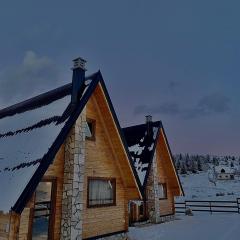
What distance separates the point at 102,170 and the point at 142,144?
8.21m

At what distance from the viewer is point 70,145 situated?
36.8ft

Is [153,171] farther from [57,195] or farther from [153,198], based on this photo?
[57,195]

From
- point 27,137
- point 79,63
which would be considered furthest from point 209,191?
point 27,137

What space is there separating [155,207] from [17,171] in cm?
1247

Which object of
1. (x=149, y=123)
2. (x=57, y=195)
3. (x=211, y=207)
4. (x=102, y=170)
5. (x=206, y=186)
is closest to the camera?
(x=57, y=195)

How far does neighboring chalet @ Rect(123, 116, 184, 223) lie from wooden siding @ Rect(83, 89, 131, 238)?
180 inches

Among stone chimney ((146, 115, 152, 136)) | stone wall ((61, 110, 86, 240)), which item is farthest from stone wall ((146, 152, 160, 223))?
stone wall ((61, 110, 86, 240))

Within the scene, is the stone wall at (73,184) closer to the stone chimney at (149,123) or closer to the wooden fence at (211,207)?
the stone chimney at (149,123)

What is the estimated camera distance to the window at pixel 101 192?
12287 millimetres

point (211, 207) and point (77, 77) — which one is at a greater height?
point (77, 77)

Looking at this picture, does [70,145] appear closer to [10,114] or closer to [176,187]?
[10,114]

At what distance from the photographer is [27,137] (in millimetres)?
10773

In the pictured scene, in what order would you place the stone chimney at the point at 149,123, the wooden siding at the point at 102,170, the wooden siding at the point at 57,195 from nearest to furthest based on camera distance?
the wooden siding at the point at 57,195 < the wooden siding at the point at 102,170 < the stone chimney at the point at 149,123

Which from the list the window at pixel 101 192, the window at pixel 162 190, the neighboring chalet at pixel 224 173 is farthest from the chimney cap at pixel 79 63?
the neighboring chalet at pixel 224 173
